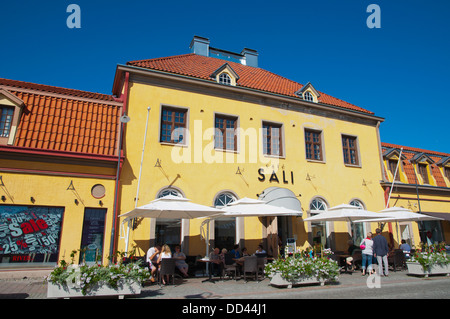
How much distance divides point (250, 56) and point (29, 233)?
64.8 feet

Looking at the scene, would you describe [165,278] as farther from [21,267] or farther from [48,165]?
[48,165]

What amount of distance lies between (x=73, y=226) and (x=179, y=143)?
5.90 metres

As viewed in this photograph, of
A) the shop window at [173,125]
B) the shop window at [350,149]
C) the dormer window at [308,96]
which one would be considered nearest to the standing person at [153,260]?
the shop window at [173,125]

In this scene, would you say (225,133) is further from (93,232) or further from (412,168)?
(412,168)

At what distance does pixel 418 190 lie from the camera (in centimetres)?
2180

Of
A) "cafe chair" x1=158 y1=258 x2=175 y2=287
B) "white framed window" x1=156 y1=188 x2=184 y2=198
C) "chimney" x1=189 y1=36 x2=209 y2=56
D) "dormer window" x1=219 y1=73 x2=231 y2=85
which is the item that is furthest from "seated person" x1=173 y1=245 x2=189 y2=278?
"chimney" x1=189 y1=36 x2=209 y2=56

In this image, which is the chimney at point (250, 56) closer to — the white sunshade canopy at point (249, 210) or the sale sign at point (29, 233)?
the white sunshade canopy at point (249, 210)

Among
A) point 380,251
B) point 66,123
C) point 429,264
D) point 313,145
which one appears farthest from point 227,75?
point 429,264

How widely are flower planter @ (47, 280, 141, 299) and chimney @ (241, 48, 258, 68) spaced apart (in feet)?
66.8

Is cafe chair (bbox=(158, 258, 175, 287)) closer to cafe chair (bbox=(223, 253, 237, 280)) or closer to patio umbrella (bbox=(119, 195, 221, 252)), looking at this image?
patio umbrella (bbox=(119, 195, 221, 252))

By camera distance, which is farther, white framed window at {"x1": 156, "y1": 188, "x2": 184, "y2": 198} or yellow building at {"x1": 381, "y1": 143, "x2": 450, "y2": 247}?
yellow building at {"x1": 381, "y1": 143, "x2": 450, "y2": 247}

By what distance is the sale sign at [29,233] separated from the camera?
11.9m

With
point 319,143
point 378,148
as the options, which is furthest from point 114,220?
point 378,148

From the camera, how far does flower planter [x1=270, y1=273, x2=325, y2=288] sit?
10.1 metres
